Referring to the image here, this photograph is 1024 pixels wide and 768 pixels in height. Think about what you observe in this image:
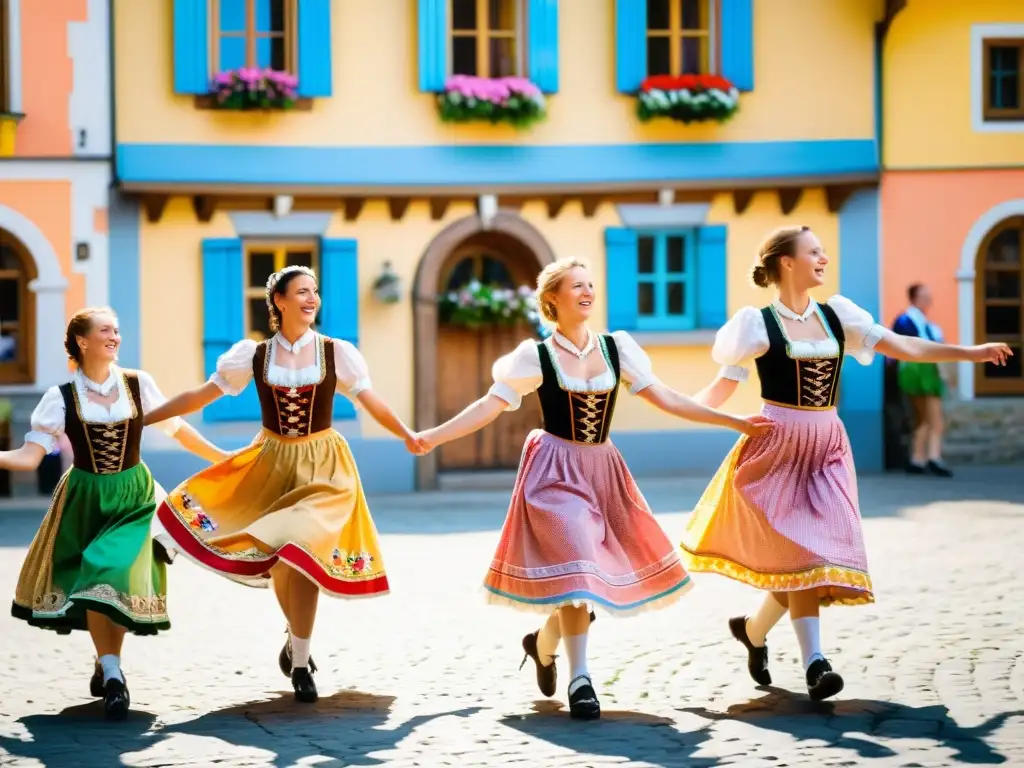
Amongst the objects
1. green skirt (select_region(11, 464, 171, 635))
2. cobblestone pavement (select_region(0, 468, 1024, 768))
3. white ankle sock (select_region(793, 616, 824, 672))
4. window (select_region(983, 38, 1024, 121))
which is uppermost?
window (select_region(983, 38, 1024, 121))

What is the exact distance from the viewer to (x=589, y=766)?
523 cm

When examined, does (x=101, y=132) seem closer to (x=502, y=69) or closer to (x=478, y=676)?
(x=502, y=69)

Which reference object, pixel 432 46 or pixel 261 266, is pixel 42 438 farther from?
pixel 432 46

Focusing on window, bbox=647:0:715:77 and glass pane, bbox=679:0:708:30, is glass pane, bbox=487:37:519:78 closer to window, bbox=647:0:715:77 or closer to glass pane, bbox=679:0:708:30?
window, bbox=647:0:715:77

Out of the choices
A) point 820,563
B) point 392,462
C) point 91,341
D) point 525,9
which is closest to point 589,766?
point 820,563

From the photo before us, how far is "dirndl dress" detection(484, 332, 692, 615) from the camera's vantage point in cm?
623

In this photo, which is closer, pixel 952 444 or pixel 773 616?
pixel 773 616

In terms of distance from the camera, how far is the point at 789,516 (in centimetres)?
652

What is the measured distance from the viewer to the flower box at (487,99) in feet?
55.4

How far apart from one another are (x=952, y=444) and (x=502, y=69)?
19.8 feet

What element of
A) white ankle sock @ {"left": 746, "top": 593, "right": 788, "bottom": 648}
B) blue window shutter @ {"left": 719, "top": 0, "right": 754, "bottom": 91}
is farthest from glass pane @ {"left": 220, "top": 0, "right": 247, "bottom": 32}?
white ankle sock @ {"left": 746, "top": 593, "right": 788, "bottom": 648}

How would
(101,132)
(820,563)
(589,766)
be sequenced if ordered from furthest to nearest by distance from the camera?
1. (101,132)
2. (820,563)
3. (589,766)

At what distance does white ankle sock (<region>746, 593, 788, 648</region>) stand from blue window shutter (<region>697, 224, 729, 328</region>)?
11036mm

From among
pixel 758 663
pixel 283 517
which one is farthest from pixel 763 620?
pixel 283 517
